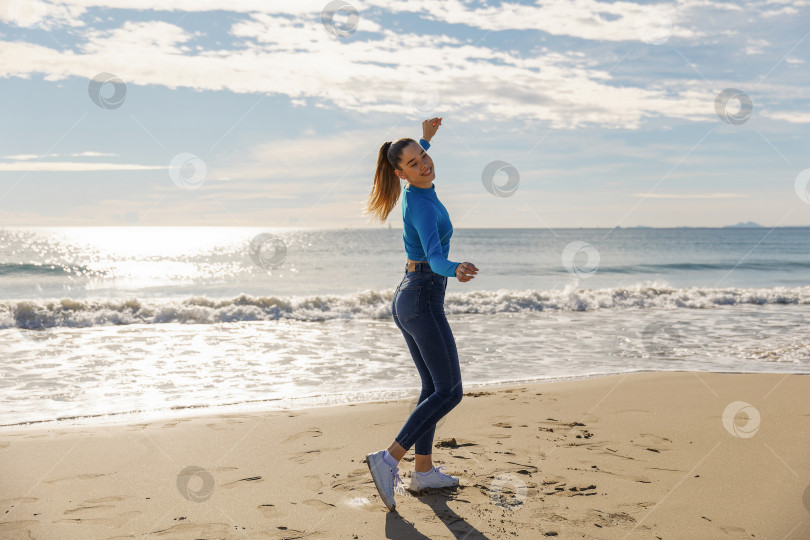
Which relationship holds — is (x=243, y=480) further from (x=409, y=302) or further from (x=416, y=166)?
(x=416, y=166)

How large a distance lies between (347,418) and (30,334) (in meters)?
9.99

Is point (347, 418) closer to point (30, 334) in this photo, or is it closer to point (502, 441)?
point (502, 441)

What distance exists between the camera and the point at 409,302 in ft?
11.6

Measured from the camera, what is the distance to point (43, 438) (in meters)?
5.15

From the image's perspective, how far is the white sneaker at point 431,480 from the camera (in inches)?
154

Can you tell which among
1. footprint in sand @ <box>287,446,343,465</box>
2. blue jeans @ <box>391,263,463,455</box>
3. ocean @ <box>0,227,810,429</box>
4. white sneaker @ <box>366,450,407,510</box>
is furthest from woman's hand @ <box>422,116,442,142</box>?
ocean @ <box>0,227,810,429</box>

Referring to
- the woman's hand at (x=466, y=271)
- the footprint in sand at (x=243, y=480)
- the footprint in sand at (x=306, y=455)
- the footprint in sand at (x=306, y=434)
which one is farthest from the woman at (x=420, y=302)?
the footprint in sand at (x=306, y=434)

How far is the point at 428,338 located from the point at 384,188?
101 centimetres

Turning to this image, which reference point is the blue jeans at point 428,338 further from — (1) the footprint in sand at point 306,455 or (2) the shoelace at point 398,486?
(1) the footprint in sand at point 306,455

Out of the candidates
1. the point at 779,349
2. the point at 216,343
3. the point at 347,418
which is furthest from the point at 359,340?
the point at 779,349

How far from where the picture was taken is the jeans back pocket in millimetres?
3539

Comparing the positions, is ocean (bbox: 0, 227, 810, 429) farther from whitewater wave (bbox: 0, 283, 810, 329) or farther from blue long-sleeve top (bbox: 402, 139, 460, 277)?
blue long-sleeve top (bbox: 402, 139, 460, 277)

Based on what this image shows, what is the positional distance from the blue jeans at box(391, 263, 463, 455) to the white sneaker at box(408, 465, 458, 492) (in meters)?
0.32

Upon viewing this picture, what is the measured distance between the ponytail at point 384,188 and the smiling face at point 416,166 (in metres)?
0.19
